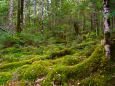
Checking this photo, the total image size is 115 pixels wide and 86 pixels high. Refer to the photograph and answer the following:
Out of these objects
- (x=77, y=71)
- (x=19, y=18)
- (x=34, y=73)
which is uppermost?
(x=19, y=18)

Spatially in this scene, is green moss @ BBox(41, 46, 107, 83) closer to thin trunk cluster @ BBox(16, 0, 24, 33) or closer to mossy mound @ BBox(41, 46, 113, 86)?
mossy mound @ BBox(41, 46, 113, 86)

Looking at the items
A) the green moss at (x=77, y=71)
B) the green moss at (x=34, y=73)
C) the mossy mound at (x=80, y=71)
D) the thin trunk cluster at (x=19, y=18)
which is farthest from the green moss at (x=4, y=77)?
the thin trunk cluster at (x=19, y=18)

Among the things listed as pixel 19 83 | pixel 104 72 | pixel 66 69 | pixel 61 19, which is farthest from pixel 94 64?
pixel 61 19

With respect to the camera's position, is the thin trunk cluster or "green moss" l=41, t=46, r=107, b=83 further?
the thin trunk cluster

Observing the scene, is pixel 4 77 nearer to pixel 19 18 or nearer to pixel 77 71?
pixel 77 71

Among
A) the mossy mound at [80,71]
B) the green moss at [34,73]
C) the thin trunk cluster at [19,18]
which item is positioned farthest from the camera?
the thin trunk cluster at [19,18]

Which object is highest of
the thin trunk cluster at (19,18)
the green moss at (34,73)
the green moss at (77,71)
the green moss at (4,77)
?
the thin trunk cluster at (19,18)

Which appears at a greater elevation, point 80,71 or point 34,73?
point 80,71

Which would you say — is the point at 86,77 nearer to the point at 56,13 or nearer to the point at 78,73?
the point at 78,73

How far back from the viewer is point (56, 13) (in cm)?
2108

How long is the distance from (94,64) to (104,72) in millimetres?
494

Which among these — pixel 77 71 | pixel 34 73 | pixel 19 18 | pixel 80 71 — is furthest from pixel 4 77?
pixel 19 18

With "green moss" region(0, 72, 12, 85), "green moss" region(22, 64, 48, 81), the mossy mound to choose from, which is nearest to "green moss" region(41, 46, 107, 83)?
the mossy mound

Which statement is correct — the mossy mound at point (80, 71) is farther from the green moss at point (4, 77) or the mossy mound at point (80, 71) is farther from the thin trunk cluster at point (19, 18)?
the thin trunk cluster at point (19, 18)
